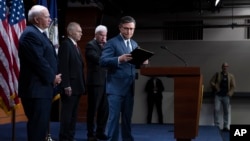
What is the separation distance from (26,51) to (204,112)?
817 cm

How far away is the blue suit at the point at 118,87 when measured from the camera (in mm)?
3662

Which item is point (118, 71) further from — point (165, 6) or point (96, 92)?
point (165, 6)

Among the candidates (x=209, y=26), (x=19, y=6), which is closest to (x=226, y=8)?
(x=209, y=26)

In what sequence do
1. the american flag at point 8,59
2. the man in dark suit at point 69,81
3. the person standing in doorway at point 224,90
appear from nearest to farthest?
the american flag at point 8,59
the man in dark suit at point 69,81
the person standing in doorway at point 224,90

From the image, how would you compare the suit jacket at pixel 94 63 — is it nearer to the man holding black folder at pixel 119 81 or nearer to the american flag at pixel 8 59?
the american flag at pixel 8 59

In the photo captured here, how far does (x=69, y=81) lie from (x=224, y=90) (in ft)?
20.5

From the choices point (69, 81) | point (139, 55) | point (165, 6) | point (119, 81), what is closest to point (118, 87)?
point (119, 81)

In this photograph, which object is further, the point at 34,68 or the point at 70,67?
the point at 70,67

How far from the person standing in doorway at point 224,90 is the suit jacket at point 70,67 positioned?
237 inches

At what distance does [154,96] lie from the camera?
10648 millimetres

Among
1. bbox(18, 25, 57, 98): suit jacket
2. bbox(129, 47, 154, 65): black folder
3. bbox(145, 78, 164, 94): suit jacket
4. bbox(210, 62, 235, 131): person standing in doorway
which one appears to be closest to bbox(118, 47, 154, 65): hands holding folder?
bbox(129, 47, 154, 65): black folder

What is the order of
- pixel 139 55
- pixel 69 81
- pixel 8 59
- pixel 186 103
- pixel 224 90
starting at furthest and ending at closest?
pixel 224 90 → pixel 69 81 → pixel 8 59 → pixel 186 103 → pixel 139 55

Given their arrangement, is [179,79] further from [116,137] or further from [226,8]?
[226,8]

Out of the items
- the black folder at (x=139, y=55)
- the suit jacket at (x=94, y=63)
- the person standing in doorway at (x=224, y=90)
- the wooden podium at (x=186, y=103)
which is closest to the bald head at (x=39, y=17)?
the black folder at (x=139, y=55)
